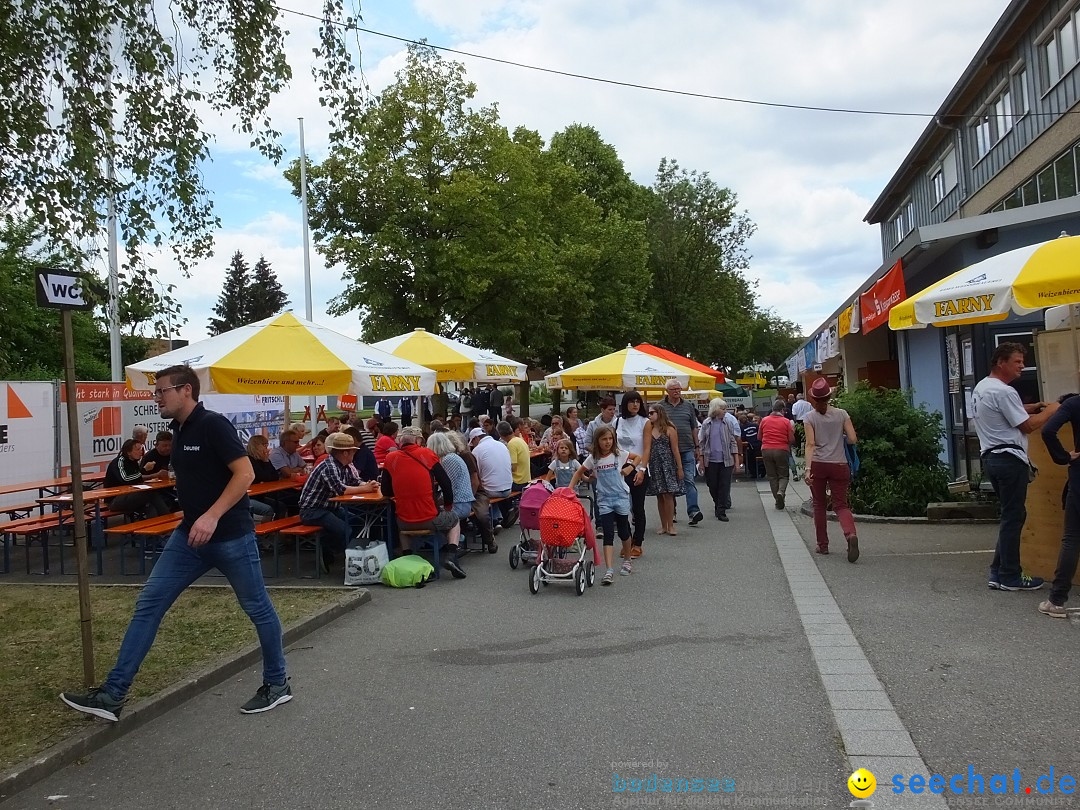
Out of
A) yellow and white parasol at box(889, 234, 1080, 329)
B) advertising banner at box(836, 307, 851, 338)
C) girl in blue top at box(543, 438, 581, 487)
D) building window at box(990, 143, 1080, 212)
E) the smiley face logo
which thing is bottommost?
the smiley face logo

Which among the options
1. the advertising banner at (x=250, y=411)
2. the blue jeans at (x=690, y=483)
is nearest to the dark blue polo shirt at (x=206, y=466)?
the blue jeans at (x=690, y=483)

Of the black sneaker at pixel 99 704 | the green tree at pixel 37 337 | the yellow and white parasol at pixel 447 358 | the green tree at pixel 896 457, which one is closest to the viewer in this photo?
the black sneaker at pixel 99 704

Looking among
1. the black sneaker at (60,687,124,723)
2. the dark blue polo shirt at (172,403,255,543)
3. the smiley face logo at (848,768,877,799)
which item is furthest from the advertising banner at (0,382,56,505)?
the smiley face logo at (848,768,877,799)

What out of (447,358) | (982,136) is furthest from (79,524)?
(982,136)

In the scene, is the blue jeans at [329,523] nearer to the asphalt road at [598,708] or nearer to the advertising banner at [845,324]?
the asphalt road at [598,708]

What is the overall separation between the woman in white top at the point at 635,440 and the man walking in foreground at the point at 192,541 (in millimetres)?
5454

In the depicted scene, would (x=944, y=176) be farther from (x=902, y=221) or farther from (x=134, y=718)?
(x=134, y=718)

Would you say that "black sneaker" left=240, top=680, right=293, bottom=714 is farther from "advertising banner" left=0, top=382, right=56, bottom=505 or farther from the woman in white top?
"advertising banner" left=0, top=382, right=56, bottom=505

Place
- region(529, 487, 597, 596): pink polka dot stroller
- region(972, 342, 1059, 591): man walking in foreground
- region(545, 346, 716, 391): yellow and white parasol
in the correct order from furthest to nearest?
1. region(545, 346, 716, 391): yellow and white parasol
2. region(529, 487, 597, 596): pink polka dot stroller
3. region(972, 342, 1059, 591): man walking in foreground

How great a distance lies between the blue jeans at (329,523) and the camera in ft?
29.6

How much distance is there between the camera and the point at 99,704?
186 inches

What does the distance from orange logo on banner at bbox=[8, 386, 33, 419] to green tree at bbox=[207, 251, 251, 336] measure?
198ft

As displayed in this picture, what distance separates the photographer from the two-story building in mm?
11383

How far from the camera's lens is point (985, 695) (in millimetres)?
4785
